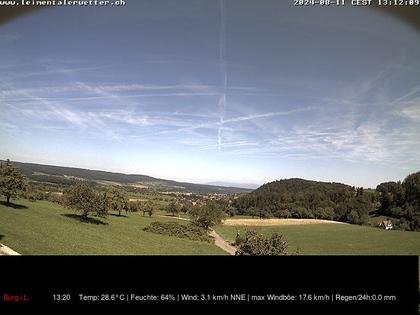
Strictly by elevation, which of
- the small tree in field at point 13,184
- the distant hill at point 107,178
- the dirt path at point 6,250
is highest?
the distant hill at point 107,178

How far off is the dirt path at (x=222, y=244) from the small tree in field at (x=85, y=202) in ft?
8.93

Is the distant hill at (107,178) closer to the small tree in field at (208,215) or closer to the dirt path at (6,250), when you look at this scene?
the small tree in field at (208,215)

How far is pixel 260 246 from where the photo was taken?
160 inches

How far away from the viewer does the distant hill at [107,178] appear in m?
3.47

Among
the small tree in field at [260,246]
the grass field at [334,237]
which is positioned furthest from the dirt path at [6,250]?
the grass field at [334,237]

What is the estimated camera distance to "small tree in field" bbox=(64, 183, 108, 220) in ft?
20.0

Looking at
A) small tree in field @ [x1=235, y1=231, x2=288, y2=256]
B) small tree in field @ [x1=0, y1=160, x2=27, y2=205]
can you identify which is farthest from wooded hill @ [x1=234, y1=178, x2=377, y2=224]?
small tree in field @ [x1=0, y1=160, x2=27, y2=205]

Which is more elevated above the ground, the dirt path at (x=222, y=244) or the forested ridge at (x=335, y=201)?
the forested ridge at (x=335, y=201)

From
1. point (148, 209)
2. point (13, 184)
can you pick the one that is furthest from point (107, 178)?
point (148, 209)

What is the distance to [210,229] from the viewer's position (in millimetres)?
5758
